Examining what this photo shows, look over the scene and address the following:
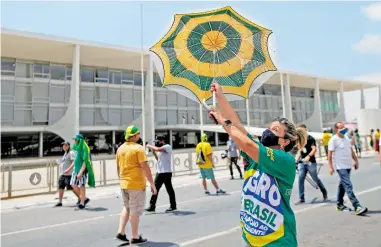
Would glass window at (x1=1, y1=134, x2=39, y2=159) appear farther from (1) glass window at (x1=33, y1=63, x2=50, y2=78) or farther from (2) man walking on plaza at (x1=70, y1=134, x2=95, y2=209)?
(2) man walking on plaza at (x1=70, y1=134, x2=95, y2=209)

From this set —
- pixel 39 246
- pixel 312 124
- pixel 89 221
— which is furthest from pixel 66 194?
pixel 312 124

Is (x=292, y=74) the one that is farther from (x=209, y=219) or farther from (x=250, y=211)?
(x=250, y=211)

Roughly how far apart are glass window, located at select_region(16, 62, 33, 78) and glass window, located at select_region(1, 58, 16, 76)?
35 centimetres

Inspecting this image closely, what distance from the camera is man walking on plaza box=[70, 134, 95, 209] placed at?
7.58 metres

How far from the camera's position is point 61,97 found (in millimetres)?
32719

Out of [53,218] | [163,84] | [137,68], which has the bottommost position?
[53,218]

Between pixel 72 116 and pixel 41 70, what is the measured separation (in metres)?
6.26

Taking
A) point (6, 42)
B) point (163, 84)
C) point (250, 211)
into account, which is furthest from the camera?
point (6, 42)

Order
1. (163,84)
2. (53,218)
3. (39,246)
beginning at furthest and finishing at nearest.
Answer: (53,218) < (39,246) < (163,84)

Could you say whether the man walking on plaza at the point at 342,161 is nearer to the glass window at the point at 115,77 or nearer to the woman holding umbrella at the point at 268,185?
the woman holding umbrella at the point at 268,185

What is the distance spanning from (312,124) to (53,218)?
50482 mm

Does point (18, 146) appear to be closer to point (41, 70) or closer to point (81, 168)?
point (41, 70)

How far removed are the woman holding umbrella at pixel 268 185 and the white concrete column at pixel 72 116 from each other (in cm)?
3019

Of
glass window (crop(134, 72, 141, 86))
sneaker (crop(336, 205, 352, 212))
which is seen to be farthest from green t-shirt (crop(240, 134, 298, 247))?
glass window (crop(134, 72, 141, 86))
